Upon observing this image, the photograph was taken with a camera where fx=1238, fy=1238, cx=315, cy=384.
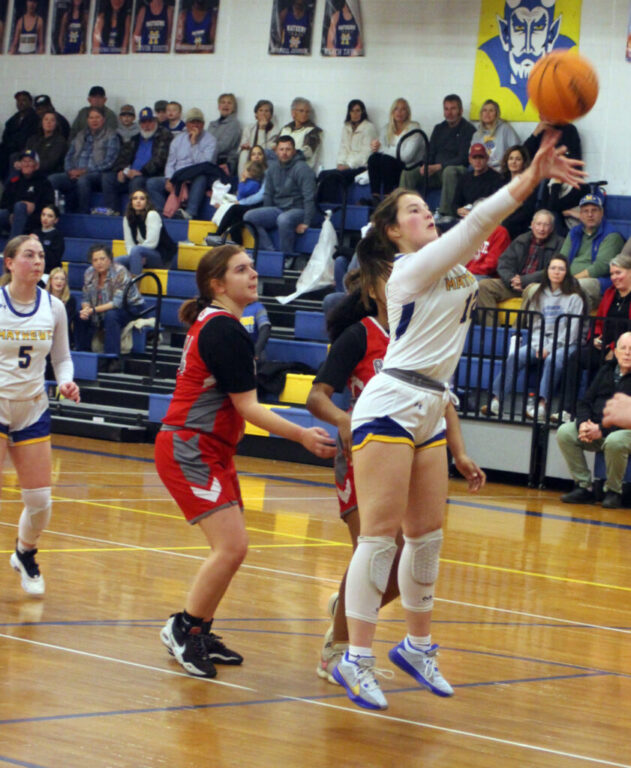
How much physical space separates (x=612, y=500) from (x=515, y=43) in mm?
6808

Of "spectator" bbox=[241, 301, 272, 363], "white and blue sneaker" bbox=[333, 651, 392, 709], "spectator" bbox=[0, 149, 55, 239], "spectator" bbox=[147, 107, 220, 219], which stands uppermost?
"spectator" bbox=[147, 107, 220, 219]

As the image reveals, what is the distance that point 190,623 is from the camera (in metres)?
4.39

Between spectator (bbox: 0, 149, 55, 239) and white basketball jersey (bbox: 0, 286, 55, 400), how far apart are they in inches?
403


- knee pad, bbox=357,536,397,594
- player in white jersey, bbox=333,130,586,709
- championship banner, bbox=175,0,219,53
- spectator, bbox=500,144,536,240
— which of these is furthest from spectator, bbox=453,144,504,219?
knee pad, bbox=357,536,397,594

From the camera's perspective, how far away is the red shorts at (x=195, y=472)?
4.37 metres

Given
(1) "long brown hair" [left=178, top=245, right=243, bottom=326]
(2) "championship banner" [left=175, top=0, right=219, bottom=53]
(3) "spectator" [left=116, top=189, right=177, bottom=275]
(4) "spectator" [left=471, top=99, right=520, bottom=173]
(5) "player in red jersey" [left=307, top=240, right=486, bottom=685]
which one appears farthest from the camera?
(2) "championship banner" [left=175, top=0, right=219, bottom=53]

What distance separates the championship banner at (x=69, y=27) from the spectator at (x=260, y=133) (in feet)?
12.9

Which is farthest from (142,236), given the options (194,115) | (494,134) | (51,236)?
(494,134)

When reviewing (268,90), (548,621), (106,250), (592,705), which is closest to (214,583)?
(592,705)

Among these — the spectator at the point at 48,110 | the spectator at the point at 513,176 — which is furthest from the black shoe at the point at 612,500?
the spectator at the point at 48,110

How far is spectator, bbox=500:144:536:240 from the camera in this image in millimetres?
12188

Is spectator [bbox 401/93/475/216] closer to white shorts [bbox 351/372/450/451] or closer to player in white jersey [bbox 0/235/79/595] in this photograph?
player in white jersey [bbox 0/235/79/595]

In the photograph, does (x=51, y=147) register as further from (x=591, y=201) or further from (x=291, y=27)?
(x=591, y=201)

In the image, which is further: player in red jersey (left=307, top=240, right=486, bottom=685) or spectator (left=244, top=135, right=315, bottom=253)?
spectator (left=244, top=135, right=315, bottom=253)
